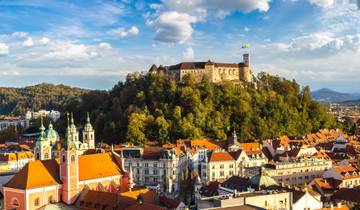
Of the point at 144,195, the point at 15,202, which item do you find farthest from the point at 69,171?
the point at 144,195

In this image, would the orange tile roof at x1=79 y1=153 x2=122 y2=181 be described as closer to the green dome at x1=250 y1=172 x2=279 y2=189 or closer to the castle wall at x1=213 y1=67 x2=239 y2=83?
the green dome at x1=250 y1=172 x2=279 y2=189

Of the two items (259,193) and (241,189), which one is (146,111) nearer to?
(241,189)

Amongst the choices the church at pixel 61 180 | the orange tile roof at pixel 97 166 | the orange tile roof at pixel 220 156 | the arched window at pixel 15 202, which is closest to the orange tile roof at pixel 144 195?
the church at pixel 61 180

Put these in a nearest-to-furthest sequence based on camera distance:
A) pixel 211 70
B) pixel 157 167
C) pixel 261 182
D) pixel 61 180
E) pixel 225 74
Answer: pixel 61 180, pixel 261 182, pixel 157 167, pixel 211 70, pixel 225 74

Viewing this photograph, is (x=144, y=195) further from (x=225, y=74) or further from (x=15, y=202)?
(x=225, y=74)

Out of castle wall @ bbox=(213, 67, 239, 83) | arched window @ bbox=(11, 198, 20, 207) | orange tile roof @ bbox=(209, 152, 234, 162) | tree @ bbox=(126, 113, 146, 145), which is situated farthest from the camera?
castle wall @ bbox=(213, 67, 239, 83)

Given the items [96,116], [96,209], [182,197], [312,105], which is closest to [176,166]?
[182,197]

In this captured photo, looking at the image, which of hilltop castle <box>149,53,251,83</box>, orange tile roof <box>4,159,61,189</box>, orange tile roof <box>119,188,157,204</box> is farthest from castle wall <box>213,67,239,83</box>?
orange tile roof <box>4,159,61,189</box>
